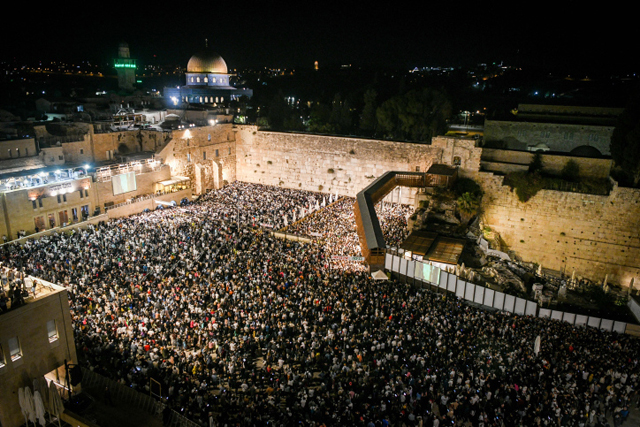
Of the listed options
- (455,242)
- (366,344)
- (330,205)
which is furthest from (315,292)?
(330,205)

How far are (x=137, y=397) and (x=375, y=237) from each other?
11696 millimetres

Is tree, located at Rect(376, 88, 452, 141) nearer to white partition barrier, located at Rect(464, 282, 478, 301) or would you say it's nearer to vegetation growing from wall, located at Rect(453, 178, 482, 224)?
vegetation growing from wall, located at Rect(453, 178, 482, 224)

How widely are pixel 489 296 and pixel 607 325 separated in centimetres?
423

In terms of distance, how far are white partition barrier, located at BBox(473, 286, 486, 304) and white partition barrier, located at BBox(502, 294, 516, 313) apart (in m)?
0.88

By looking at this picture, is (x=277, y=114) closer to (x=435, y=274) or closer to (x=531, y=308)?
(x=435, y=274)

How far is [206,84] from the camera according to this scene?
54.5 metres

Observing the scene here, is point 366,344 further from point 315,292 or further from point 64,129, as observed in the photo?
point 64,129

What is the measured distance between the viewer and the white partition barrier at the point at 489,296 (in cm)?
1800

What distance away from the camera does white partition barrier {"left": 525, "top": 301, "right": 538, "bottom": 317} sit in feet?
57.0

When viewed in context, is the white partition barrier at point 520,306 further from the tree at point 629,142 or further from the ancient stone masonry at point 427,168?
the tree at point 629,142

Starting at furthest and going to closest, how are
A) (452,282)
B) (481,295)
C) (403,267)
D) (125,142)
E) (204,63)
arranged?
→ (204,63) < (125,142) < (403,267) < (452,282) < (481,295)

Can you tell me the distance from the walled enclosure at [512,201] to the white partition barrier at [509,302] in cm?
971

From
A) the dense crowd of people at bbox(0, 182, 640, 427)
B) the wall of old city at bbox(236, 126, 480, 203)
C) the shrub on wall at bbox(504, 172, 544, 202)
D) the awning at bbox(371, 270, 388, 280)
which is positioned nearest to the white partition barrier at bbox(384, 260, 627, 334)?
the dense crowd of people at bbox(0, 182, 640, 427)

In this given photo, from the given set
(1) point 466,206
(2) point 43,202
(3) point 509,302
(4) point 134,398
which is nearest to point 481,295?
(3) point 509,302
